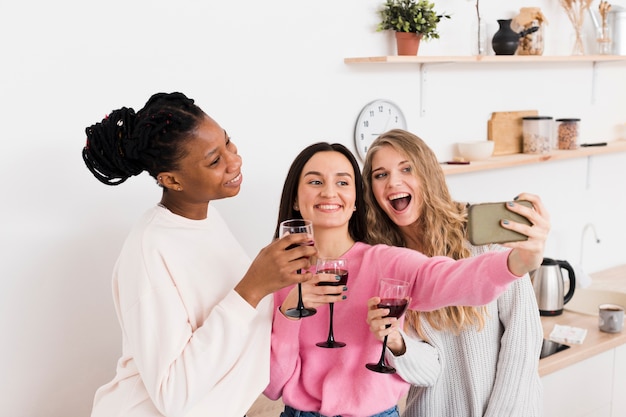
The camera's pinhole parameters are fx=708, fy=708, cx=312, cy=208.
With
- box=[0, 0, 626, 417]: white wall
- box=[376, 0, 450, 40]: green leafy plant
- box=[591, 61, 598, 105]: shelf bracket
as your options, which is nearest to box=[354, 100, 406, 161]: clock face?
box=[0, 0, 626, 417]: white wall

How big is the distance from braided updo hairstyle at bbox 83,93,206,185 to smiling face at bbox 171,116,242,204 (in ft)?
0.05

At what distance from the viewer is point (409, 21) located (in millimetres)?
2684

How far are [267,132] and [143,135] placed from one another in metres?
1.07

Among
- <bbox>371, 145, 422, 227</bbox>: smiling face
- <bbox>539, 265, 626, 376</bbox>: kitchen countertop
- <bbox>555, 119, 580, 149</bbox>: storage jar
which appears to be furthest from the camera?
<bbox>555, 119, 580, 149</bbox>: storage jar

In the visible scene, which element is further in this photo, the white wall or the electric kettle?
the electric kettle

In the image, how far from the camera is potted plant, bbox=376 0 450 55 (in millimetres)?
2678

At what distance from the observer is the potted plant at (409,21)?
8.79ft

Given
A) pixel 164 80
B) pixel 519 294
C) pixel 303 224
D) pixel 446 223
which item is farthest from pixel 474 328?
pixel 164 80

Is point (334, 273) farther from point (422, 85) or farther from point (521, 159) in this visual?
point (521, 159)

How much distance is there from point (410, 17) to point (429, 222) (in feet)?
3.60

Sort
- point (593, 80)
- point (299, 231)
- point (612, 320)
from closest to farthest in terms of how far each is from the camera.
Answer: point (299, 231)
point (612, 320)
point (593, 80)

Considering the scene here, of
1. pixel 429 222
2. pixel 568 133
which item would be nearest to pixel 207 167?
pixel 429 222

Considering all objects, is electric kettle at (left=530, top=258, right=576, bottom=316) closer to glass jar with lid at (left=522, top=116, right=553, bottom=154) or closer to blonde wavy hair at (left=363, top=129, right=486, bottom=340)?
glass jar with lid at (left=522, top=116, right=553, bottom=154)

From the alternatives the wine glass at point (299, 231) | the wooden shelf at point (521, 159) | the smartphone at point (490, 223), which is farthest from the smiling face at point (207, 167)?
the wooden shelf at point (521, 159)
